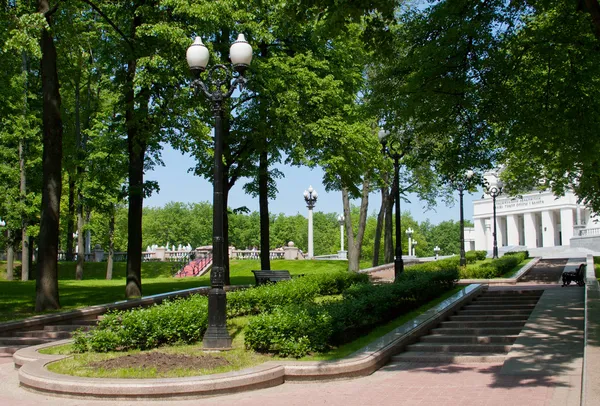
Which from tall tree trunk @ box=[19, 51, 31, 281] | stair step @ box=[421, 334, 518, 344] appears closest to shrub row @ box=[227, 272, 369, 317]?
stair step @ box=[421, 334, 518, 344]

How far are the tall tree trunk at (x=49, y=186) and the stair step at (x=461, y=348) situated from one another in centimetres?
953

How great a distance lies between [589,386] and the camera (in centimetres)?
691

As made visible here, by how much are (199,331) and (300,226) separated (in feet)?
347

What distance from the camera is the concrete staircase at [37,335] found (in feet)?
41.1

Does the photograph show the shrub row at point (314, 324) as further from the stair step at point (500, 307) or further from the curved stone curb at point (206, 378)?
the stair step at point (500, 307)

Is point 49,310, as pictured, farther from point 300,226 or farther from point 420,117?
A: point 300,226

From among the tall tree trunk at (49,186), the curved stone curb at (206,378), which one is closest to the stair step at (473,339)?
the curved stone curb at (206,378)

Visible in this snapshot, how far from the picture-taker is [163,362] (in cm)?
931

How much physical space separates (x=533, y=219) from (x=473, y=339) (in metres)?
81.9

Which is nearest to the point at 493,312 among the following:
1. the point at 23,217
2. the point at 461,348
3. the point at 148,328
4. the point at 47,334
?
the point at 461,348

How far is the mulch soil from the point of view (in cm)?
910

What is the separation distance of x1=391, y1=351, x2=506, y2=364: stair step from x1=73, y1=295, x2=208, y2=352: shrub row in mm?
3732

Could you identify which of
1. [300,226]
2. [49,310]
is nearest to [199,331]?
[49,310]

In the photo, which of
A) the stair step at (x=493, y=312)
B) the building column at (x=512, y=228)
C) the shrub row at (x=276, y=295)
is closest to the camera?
the shrub row at (x=276, y=295)
